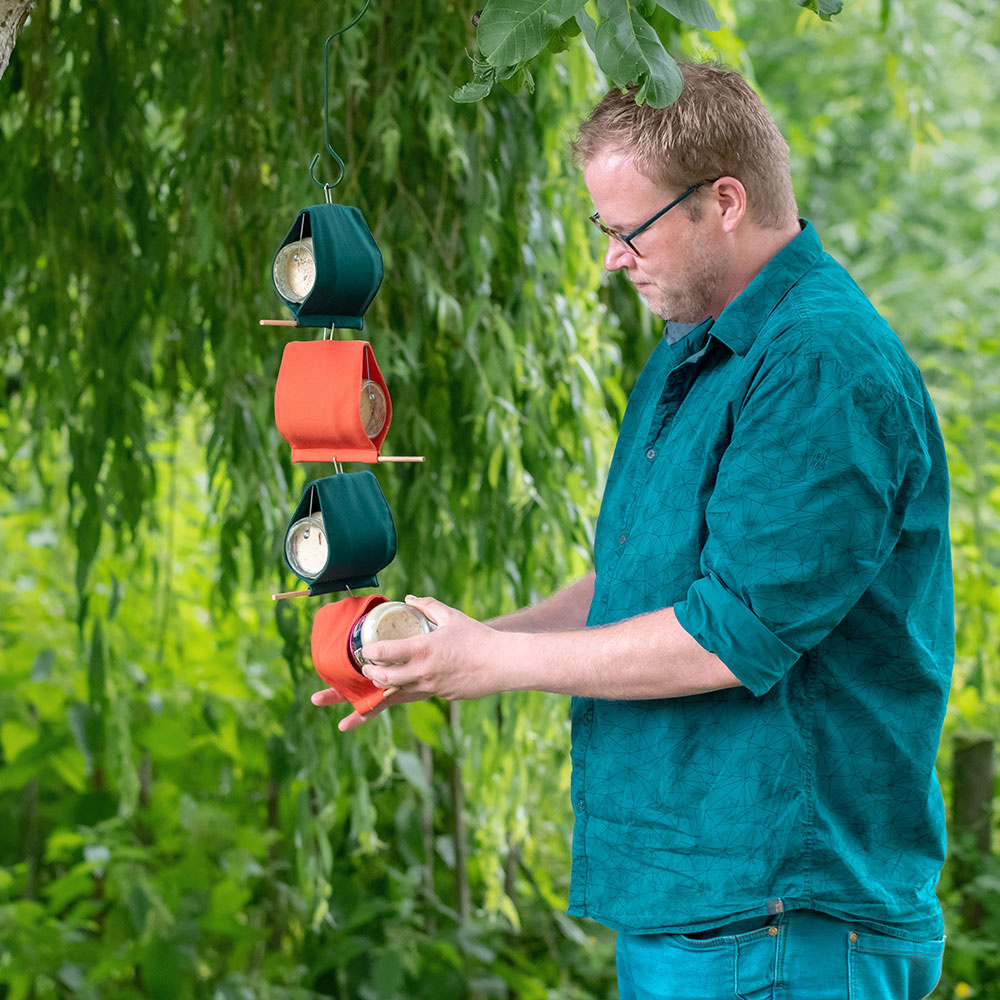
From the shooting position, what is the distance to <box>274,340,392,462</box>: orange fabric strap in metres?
1.15

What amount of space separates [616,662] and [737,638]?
12 centimetres

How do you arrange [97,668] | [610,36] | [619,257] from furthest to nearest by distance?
[97,668], [619,257], [610,36]

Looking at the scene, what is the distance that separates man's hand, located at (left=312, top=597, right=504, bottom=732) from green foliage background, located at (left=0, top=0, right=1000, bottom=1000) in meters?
0.66

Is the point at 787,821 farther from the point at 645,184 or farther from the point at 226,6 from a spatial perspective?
the point at 226,6

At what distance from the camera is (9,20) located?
113 centimetres

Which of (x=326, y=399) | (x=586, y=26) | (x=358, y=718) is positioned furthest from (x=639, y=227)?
(x=358, y=718)

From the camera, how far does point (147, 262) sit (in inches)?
82.7

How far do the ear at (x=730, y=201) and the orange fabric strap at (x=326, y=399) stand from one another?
390 mm

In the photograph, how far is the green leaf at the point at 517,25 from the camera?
0.90 metres

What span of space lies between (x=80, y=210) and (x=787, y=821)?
1.66m

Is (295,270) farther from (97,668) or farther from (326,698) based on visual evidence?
(97,668)

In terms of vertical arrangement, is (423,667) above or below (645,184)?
below

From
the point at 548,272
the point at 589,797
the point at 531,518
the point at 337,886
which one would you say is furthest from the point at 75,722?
the point at 589,797

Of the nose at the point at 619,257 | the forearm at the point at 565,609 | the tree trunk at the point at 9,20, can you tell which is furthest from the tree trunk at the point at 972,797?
the tree trunk at the point at 9,20
